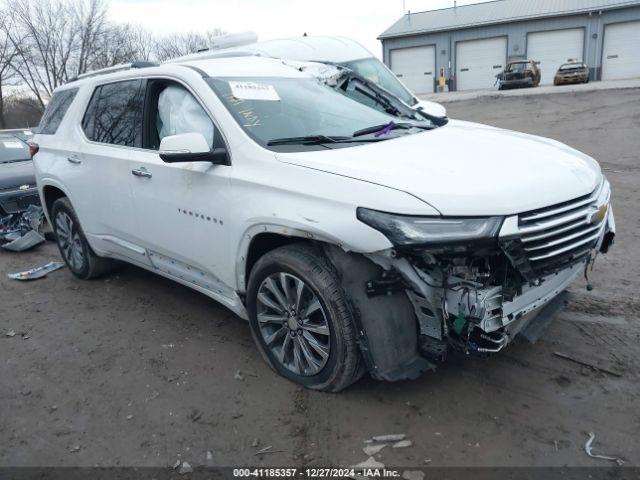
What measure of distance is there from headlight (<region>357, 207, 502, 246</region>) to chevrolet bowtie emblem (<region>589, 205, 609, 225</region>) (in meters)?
0.72

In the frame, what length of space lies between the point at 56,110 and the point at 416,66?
36.1 m

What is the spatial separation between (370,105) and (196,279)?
6.08ft

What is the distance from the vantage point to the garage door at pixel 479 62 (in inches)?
1383

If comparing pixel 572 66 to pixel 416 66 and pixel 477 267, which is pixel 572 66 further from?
pixel 477 267

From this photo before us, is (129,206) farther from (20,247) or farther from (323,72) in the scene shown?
(20,247)

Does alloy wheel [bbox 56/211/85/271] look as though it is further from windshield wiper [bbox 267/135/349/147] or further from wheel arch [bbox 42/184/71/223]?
windshield wiper [bbox 267/135/349/147]

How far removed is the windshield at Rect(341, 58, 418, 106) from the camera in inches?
332

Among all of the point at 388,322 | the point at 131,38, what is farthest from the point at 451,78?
the point at 388,322

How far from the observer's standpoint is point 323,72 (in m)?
4.23

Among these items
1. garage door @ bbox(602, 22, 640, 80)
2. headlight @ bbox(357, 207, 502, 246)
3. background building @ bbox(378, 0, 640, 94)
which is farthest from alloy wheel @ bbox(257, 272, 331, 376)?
garage door @ bbox(602, 22, 640, 80)

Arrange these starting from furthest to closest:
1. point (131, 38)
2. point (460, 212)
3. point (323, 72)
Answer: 1. point (131, 38)
2. point (323, 72)
3. point (460, 212)

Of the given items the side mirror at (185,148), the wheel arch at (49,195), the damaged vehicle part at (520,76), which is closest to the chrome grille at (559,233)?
the side mirror at (185,148)

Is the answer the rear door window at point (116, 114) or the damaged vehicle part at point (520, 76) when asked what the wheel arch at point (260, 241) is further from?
the damaged vehicle part at point (520, 76)

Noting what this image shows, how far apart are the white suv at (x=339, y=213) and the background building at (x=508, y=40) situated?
3438cm
